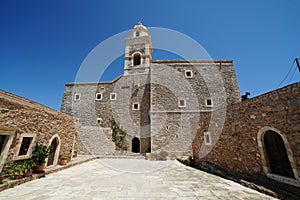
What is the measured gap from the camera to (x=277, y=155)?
3715 mm

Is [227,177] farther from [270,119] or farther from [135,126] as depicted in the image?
[135,126]

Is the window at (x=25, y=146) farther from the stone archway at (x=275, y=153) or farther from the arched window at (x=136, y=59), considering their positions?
the arched window at (x=136, y=59)

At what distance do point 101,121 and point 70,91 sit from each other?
21.4 feet

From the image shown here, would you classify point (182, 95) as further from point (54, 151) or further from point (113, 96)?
point (54, 151)

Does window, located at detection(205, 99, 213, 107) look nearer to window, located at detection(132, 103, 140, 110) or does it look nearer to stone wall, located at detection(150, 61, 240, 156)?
stone wall, located at detection(150, 61, 240, 156)

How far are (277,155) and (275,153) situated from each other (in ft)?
0.21

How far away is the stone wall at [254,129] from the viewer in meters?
3.22

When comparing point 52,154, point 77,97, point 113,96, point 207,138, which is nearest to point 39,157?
point 52,154

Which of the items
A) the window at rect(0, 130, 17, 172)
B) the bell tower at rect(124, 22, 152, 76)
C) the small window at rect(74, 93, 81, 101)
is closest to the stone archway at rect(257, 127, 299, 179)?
the window at rect(0, 130, 17, 172)

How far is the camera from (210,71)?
45.6 feet

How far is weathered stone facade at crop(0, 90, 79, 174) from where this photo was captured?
3.90m

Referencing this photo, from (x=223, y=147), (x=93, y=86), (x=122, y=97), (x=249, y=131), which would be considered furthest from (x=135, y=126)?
(x=249, y=131)

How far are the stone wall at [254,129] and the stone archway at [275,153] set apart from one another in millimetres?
23

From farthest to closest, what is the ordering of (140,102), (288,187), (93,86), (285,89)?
(93,86), (140,102), (285,89), (288,187)
